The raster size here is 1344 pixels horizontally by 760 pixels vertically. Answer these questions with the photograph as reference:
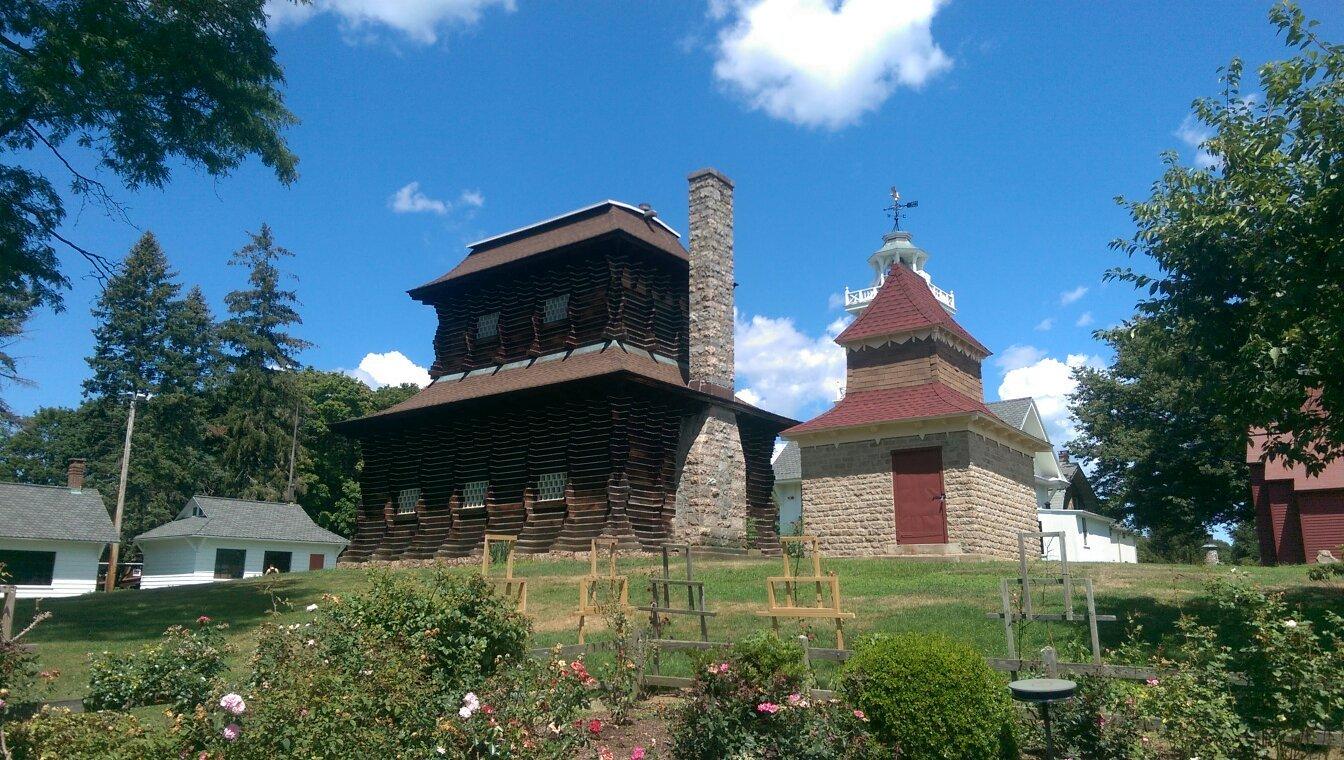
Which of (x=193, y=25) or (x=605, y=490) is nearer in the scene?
(x=193, y=25)

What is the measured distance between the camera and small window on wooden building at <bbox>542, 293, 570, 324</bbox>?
30.5 meters

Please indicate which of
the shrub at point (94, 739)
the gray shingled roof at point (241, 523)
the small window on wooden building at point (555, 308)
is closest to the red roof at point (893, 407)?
the small window on wooden building at point (555, 308)

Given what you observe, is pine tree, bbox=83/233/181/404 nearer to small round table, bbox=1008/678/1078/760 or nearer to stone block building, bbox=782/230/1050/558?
stone block building, bbox=782/230/1050/558

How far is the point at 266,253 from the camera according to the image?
182 feet

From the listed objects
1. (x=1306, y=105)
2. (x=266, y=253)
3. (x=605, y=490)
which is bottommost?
(x=605, y=490)

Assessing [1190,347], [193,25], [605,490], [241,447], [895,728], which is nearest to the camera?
Result: [895,728]

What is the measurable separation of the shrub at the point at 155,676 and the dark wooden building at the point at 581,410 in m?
16.0

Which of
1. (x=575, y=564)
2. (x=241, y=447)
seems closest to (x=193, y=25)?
(x=575, y=564)

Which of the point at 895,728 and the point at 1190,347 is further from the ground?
the point at 1190,347

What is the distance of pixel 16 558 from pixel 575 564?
29.1m

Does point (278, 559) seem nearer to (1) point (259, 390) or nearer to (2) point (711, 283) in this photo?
(1) point (259, 390)

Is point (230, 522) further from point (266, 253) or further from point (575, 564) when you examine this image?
point (575, 564)

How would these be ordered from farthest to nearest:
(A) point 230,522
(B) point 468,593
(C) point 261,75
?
(A) point 230,522 < (C) point 261,75 < (B) point 468,593

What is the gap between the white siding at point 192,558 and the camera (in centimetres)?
4188
